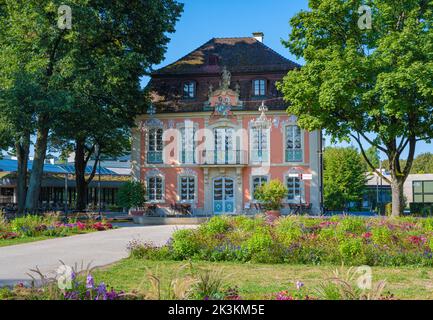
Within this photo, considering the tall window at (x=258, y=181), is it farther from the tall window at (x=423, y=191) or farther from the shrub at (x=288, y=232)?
the tall window at (x=423, y=191)

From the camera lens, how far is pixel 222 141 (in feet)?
113

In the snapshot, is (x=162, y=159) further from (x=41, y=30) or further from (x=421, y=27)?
(x=421, y=27)

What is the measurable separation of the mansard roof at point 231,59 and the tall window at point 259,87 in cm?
74

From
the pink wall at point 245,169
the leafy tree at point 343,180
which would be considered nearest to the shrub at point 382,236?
the pink wall at point 245,169

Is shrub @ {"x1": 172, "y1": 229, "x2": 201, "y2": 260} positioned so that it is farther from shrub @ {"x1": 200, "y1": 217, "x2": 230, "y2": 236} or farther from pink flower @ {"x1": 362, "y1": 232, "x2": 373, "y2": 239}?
pink flower @ {"x1": 362, "y1": 232, "x2": 373, "y2": 239}

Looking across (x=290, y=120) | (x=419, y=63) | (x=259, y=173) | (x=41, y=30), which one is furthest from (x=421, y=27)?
(x=41, y=30)

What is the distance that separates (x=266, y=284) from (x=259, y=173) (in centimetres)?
2515

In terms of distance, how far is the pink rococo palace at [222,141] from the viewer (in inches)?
1318

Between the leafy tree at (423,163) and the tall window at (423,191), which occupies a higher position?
the leafy tree at (423,163)

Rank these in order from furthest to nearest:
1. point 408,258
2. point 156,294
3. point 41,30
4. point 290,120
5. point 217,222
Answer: point 290,120 → point 41,30 → point 217,222 → point 408,258 → point 156,294

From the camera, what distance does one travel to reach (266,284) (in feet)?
28.8

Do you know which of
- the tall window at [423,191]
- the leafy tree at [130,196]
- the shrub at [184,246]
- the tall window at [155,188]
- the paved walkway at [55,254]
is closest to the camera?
the paved walkway at [55,254]

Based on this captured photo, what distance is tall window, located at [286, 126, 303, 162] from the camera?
110 ft
